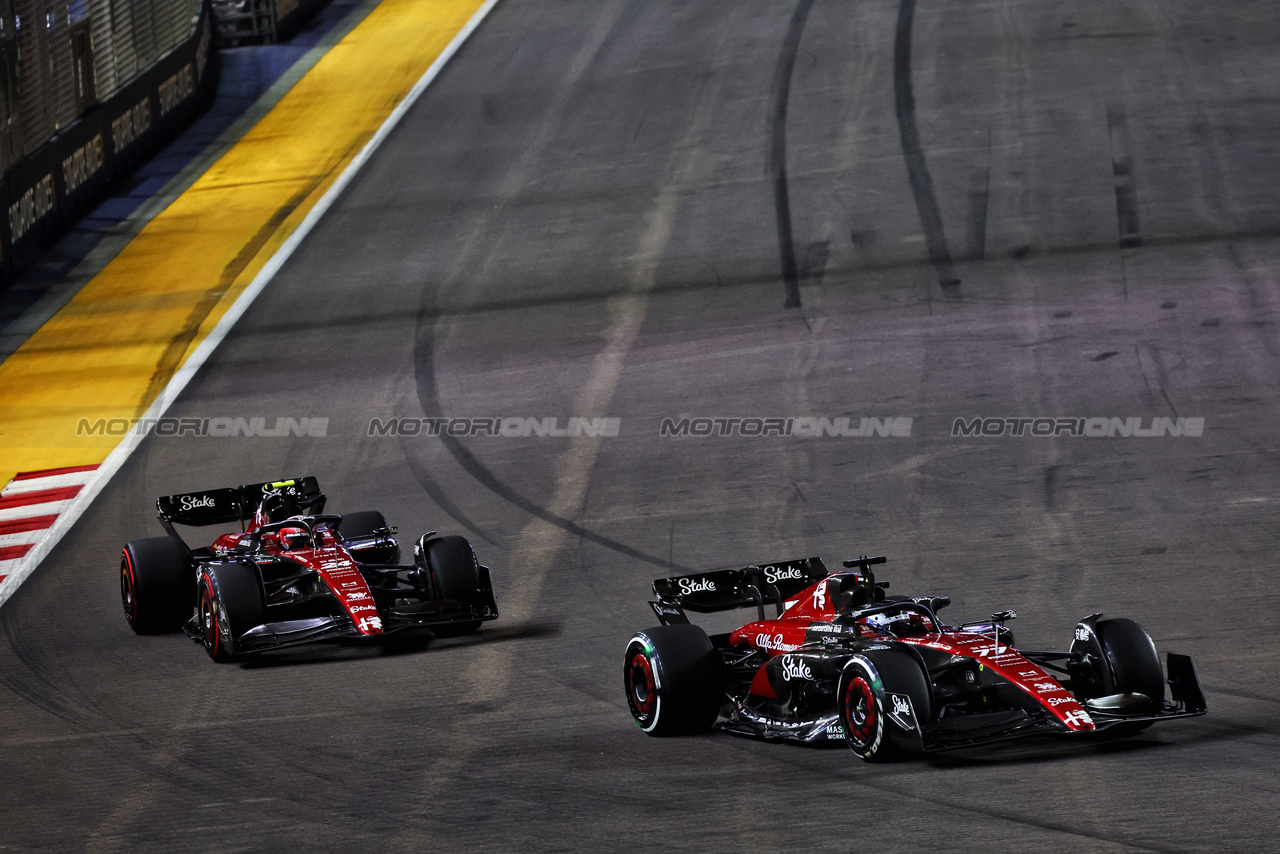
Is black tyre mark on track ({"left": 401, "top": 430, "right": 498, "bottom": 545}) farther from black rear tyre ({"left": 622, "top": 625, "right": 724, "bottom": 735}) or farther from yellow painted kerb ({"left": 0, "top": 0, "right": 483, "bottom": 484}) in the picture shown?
black rear tyre ({"left": 622, "top": 625, "right": 724, "bottom": 735})

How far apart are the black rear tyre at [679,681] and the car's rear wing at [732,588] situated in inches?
29.3

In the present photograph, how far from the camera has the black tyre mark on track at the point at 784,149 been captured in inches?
899

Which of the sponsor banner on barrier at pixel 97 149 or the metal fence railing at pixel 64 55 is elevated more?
the metal fence railing at pixel 64 55

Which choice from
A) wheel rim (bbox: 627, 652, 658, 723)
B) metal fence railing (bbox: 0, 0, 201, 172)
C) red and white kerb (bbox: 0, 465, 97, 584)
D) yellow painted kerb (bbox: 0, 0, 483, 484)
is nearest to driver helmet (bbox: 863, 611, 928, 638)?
wheel rim (bbox: 627, 652, 658, 723)

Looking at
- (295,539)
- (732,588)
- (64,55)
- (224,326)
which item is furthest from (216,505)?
(64,55)

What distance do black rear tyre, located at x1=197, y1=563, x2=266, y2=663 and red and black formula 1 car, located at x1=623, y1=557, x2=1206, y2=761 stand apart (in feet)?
10.2

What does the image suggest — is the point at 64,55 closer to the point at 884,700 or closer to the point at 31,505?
the point at 31,505

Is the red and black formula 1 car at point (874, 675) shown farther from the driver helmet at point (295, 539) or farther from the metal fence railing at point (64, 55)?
the metal fence railing at point (64, 55)

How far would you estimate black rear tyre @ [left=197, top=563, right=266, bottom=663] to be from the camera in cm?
1206

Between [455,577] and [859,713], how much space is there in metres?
4.67

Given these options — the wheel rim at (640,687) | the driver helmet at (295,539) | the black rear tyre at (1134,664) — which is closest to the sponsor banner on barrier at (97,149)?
the driver helmet at (295,539)

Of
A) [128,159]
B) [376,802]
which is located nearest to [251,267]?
[128,159]

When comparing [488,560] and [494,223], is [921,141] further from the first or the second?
[488,560]

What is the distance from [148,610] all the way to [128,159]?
19025mm
